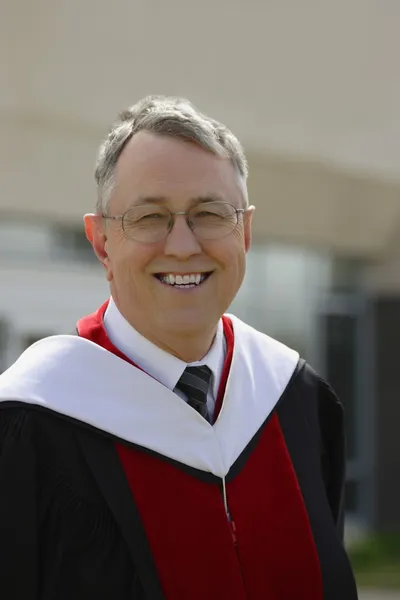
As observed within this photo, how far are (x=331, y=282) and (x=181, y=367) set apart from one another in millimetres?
6953

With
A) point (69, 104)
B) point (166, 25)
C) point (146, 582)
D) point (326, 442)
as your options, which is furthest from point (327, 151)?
point (146, 582)

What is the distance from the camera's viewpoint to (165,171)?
2.47 meters

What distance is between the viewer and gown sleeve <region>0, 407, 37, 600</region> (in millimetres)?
2404

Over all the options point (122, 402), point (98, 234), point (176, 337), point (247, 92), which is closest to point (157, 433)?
point (122, 402)

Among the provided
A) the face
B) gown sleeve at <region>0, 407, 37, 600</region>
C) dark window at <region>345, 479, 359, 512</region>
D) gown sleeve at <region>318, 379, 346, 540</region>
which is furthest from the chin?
dark window at <region>345, 479, 359, 512</region>

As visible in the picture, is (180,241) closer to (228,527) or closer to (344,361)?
(228,527)

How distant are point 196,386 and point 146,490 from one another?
0.28m

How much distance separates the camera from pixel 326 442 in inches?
120

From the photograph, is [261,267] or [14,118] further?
[261,267]

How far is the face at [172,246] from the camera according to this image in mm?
2477

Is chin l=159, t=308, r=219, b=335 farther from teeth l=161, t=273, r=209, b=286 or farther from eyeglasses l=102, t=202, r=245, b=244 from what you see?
eyeglasses l=102, t=202, r=245, b=244

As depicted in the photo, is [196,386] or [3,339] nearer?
[196,386]

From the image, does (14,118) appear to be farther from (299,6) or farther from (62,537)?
(62,537)

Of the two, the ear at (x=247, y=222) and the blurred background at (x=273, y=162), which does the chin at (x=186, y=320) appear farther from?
the blurred background at (x=273, y=162)
